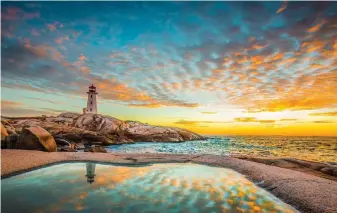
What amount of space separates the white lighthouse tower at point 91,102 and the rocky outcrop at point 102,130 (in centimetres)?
980

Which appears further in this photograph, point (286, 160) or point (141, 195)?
point (286, 160)

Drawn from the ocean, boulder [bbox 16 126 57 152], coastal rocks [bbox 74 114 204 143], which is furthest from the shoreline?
coastal rocks [bbox 74 114 204 143]

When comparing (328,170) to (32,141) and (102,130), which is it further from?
(102,130)

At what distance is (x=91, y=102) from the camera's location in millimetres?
72938

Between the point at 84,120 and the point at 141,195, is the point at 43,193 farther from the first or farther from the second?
the point at 84,120

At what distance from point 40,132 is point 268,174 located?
20195 millimetres

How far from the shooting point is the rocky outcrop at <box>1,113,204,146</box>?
44062mm

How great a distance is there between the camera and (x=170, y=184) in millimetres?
9086

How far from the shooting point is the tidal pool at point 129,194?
6.26 metres

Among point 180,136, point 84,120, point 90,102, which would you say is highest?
point 90,102

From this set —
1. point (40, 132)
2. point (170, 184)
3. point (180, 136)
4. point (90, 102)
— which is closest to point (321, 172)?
point (170, 184)

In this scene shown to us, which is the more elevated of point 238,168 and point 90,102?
point 90,102

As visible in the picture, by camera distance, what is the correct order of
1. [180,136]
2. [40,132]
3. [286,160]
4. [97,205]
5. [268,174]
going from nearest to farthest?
[97,205] < [268,174] < [286,160] < [40,132] < [180,136]

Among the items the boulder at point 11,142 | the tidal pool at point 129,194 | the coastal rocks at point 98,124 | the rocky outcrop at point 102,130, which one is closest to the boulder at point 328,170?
the tidal pool at point 129,194
